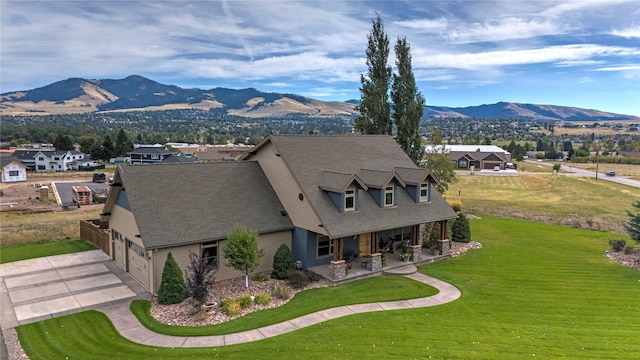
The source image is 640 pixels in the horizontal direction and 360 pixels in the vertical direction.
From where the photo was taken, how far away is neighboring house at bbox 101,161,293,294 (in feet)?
60.8

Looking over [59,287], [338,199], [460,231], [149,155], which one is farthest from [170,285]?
[149,155]

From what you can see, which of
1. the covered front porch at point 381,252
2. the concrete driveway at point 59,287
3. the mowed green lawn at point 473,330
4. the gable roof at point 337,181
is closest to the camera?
the mowed green lawn at point 473,330

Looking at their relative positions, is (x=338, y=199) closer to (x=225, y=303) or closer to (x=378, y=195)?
(x=378, y=195)

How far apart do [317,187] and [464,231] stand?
12736 mm

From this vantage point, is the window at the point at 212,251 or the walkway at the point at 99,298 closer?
the walkway at the point at 99,298

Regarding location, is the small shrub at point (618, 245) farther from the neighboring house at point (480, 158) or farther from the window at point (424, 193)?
the neighboring house at point (480, 158)

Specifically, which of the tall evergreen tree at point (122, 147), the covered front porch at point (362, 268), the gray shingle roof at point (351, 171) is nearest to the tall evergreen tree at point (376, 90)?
the gray shingle roof at point (351, 171)

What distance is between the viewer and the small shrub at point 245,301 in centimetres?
1691

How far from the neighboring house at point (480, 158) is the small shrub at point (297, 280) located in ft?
295

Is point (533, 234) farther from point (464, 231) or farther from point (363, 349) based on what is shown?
point (363, 349)

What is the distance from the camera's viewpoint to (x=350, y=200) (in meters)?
21.6

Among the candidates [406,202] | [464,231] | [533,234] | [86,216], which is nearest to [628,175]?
[533,234]

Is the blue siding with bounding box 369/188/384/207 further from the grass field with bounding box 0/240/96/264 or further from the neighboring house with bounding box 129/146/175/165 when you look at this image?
the neighboring house with bounding box 129/146/175/165

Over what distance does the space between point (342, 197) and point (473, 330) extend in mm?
8885
